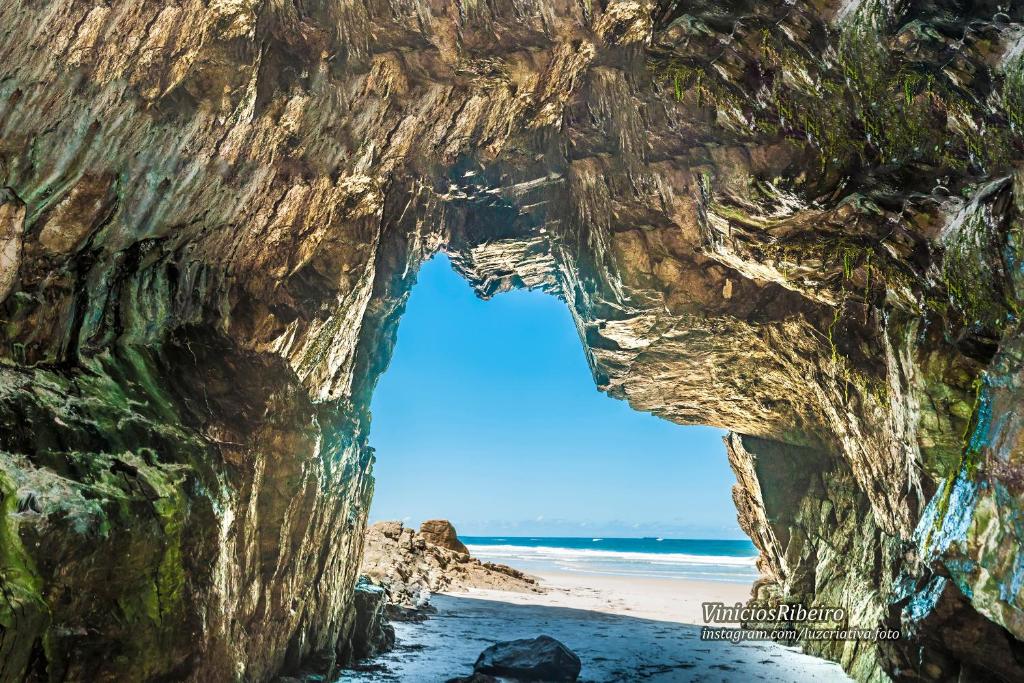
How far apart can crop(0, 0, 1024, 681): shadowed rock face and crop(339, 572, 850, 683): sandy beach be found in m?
1.38

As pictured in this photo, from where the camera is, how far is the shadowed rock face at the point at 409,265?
6.03 metres

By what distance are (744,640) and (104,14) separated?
17788 mm

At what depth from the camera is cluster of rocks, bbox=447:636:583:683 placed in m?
10.2

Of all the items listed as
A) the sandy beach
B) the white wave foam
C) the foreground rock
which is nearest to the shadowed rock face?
the foreground rock

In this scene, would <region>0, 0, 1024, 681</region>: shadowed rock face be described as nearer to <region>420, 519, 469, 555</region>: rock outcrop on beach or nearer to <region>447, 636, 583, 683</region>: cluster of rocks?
<region>447, 636, 583, 683</region>: cluster of rocks

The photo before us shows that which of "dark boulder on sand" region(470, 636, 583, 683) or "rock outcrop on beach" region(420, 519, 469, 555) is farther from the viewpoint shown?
"rock outcrop on beach" region(420, 519, 469, 555)

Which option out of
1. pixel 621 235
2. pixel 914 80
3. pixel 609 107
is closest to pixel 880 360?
pixel 914 80

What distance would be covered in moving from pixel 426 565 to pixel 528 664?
14816mm

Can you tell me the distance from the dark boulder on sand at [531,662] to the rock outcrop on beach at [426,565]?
29.2ft

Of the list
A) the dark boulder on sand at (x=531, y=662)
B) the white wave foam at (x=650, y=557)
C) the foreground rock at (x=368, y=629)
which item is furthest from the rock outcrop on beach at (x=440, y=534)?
the white wave foam at (x=650, y=557)

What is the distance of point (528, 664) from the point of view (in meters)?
10.3

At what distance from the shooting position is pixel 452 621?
16422 millimetres

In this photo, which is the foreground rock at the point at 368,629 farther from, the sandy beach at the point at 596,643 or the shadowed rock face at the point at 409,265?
the shadowed rock face at the point at 409,265

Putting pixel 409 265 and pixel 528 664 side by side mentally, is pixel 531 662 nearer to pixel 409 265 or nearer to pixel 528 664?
pixel 528 664
